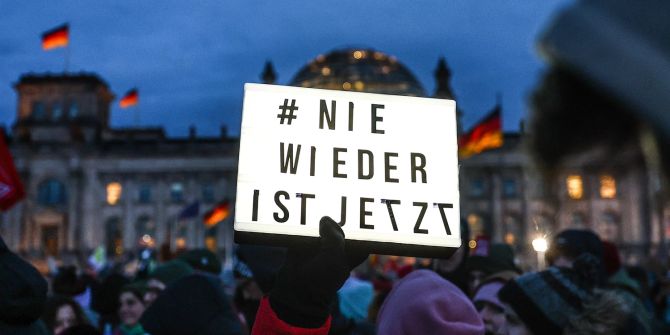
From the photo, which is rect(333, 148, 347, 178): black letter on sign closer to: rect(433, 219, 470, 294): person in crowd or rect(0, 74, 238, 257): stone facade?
rect(433, 219, 470, 294): person in crowd

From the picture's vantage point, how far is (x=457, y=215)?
3.04m

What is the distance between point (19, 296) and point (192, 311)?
3.01 feet

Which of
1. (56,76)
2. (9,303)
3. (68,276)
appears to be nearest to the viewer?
(9,303)

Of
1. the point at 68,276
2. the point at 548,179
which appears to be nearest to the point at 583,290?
the point at 548,179

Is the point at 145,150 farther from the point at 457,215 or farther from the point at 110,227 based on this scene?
the point at 457,215

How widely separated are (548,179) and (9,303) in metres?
3.70

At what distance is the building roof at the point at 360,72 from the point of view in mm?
75625

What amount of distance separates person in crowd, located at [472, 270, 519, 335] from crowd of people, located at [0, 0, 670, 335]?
1 centimetres

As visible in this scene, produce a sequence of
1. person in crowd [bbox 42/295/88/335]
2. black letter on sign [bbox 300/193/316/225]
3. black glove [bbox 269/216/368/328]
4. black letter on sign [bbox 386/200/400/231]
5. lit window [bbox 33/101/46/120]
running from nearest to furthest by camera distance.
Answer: black glove [bbox 269/216/368/328], black letter on sign [bbox 300/193/316/225], black letter on sign [bbox 386/200/400/231], person in crowd [bbox 42/295/88/335], lit window [bbox 33/101/46/120]

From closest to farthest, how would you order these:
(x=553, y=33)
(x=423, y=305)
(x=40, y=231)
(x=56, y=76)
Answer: (x=553, y=33)
(x=423, y=305)
(x=40, y=231)
(x=56, y=76)

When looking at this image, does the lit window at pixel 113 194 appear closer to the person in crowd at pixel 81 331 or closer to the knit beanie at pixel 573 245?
the person in crowd at pixel 81 331

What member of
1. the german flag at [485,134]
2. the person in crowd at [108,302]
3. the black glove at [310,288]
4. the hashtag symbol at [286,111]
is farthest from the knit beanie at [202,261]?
the german flag at [485,134]

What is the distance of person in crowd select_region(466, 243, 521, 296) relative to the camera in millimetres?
6691

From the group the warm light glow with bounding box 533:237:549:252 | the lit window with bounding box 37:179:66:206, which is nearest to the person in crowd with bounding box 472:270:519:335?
the warm light glow with bounding box 533:237:549:252
